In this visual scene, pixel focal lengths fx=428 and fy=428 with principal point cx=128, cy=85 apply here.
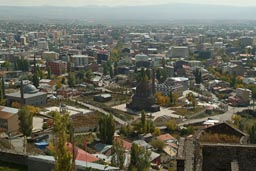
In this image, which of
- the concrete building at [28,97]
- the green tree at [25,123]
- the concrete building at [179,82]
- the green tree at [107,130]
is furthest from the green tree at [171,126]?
the concrete building at [179,82]

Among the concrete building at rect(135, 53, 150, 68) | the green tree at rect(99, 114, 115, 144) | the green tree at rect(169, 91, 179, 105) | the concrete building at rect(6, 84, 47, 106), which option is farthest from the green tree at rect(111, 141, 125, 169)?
the concrete building at rect(135, 53, 150, 68)

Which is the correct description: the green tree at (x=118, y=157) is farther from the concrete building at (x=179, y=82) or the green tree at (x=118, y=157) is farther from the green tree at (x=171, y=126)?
the concrete building at (x=179, y=82)

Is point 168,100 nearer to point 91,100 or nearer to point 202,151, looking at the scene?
point 91,100

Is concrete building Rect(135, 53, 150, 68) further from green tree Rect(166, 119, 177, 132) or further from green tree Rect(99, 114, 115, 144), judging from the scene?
green tree Rect(99, 114, 115, 144)

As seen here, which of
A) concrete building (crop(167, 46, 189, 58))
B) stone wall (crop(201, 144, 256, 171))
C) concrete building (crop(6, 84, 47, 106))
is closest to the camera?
stone wall (crop(201, 144, 256, 171))

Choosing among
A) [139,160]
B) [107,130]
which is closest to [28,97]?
[107,130]
